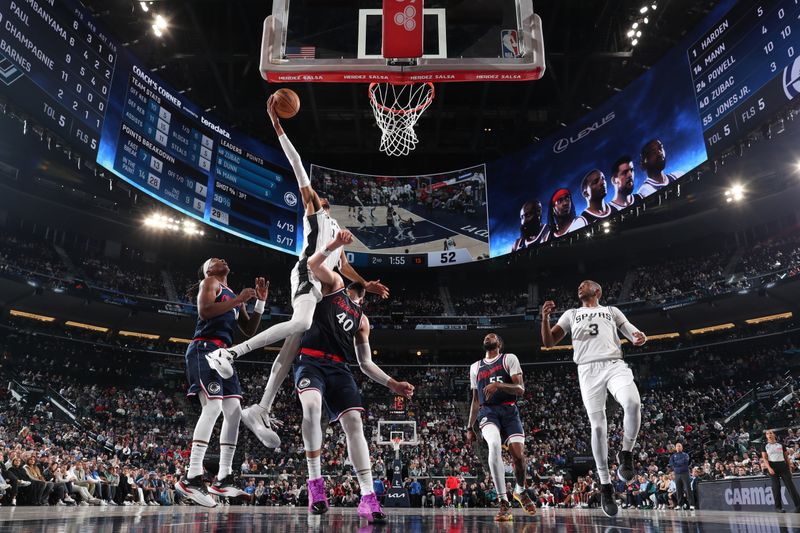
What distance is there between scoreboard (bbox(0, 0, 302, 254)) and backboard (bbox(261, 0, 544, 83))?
10.6 m

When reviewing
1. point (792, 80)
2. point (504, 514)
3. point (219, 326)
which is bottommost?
point (504, 514)

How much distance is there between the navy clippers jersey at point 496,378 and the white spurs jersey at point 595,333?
1.30 m

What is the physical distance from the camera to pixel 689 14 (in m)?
21.9

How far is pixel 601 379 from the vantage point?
6430 millimetres

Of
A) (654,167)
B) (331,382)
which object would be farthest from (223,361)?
(654,167)

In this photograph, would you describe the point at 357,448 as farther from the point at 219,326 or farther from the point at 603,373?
the point at 603,373

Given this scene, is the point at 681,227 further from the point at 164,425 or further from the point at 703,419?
the point at 164,425

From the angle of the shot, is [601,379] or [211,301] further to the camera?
[601,379]

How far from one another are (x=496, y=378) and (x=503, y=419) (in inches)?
22.1

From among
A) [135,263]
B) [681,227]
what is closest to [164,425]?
[135,263]

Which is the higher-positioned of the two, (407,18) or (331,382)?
(407,18)

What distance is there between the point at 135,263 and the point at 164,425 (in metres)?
10.6

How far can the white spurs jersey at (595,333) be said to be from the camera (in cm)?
648

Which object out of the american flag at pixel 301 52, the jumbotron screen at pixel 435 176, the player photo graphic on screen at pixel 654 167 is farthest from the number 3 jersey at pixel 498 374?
the player photo graphic on screen at pixel 654 167
